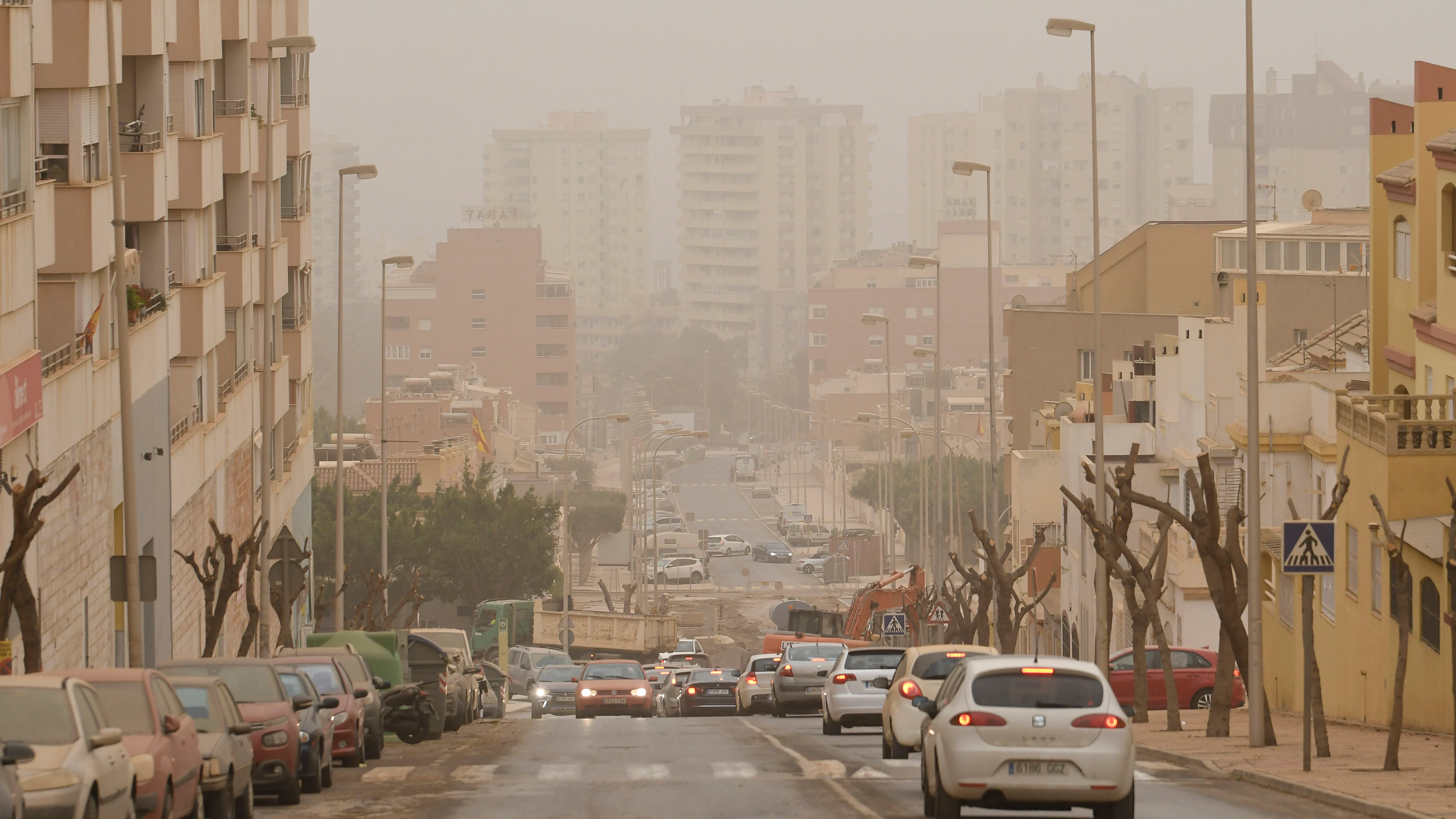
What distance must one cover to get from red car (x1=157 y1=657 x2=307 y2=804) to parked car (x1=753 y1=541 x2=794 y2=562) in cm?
12337

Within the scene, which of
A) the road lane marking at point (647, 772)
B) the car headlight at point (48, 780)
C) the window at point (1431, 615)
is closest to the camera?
the car headlight at point (48, 780)

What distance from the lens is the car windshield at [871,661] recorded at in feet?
95.3

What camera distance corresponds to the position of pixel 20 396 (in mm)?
25250

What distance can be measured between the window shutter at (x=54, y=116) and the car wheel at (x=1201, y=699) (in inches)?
879

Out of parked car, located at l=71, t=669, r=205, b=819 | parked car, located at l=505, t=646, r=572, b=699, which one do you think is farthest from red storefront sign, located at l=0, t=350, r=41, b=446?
parked car, located at l=505, t=646, r=572, b=699

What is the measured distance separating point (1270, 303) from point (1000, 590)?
23.7 m

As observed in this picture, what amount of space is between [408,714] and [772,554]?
113590 millimetres

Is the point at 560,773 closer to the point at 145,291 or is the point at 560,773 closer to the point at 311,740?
the point at 311,740

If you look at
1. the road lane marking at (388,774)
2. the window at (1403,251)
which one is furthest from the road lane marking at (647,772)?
the window at (1403,251)

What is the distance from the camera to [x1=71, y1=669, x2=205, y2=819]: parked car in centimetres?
1413

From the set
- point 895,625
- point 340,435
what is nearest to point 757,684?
point 895,625

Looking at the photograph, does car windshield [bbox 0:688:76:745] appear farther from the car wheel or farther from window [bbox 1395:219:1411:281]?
window [bbox 1395:219:1411:281]

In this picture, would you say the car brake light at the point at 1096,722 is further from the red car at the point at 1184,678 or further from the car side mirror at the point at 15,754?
the red car at the point at 1184,678

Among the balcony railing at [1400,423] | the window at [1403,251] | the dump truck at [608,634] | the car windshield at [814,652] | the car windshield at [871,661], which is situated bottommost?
the dump truck at [608,634]
